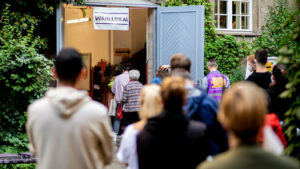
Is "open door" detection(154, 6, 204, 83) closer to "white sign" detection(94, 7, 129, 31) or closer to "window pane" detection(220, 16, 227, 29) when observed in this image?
"white sign" detection(94, 7, 129, 31)

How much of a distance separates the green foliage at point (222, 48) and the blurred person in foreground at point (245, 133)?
9943 millimetres

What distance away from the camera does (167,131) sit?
3.30m

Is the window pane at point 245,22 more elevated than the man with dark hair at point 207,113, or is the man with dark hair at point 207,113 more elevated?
the window pane at point 245,22

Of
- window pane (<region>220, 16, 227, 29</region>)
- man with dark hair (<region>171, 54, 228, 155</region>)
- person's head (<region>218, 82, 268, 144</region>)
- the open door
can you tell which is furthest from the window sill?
person's head (<region>218, 82, 268, 144</region>)

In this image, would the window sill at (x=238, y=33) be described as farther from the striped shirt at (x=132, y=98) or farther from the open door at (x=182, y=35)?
the striped shirt at (x=132, y=98)

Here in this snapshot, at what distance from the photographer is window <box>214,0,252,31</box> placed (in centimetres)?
1293

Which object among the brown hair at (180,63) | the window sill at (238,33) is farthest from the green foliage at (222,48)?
the brown hair at (180,63)

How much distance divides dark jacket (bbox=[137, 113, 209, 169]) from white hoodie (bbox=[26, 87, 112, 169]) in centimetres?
37

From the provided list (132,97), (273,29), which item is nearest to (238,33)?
(273,29)

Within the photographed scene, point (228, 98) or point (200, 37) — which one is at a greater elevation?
point (200, 37)

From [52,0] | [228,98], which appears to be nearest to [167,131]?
[228,98]

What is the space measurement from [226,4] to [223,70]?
2.06m

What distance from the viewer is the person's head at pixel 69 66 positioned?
319cm

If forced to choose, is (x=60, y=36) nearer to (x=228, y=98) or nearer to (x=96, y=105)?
(x=96, y=105)
